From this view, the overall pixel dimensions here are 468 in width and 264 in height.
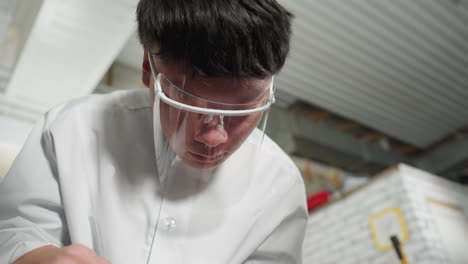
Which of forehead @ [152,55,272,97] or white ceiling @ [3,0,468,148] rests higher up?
forehead @ [152,55,272,97]

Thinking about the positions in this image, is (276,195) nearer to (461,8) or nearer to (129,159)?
(129,159)

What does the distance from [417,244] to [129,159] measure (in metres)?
2.24

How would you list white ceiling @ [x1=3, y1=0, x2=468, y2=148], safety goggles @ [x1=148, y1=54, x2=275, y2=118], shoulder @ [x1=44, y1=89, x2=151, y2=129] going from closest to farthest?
safety goggles @ [x1=148, y1=54, x2=275, y2=118]
shoulder @ [x1=44, y1=89, x2=151, y2=129]
white ceiling @ [x1=3, y1=0, x2=468, y2=148]

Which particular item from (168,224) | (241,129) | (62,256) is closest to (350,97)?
(241,129)

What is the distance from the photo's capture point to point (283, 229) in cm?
101

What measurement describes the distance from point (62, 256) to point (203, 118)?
336mm

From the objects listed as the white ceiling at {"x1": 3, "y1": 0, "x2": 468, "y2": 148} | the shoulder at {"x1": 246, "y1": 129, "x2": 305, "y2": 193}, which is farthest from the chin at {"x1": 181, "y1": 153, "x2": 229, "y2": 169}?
the white ceiling at {"x1": 3, "y1": 0, "x2": 468, "y2": 148}

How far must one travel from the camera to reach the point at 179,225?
71 centimetres

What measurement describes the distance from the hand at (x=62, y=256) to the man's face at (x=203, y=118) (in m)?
0.25

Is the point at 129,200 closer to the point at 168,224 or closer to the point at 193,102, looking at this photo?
the point at 168,224

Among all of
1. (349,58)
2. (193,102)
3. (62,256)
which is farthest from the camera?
(349,58)

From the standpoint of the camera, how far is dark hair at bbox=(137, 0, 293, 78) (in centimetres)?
66

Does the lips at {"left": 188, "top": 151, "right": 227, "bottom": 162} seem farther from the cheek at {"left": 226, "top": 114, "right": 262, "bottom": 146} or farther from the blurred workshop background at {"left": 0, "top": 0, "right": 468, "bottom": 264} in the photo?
the blurred workshop background at {"left": 0, "top": 0, "right": 468, "bottom": 264}

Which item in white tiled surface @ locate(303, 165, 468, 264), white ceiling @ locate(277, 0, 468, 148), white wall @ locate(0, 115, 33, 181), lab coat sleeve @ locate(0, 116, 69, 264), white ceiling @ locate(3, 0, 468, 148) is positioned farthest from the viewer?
white ceiling @ locate(277, 0, 468, 148)
